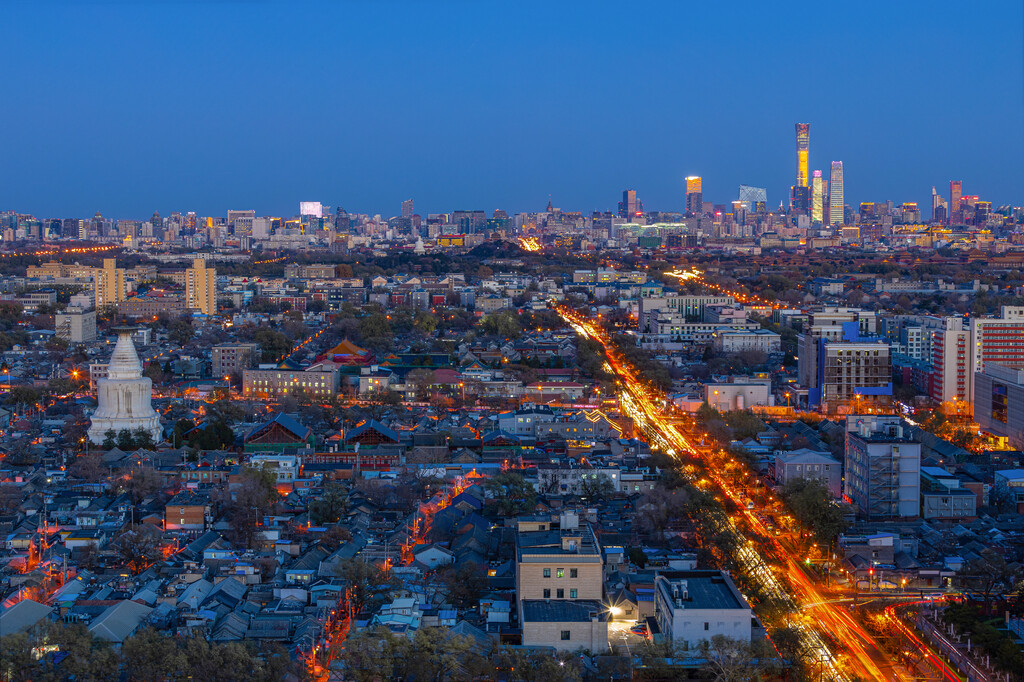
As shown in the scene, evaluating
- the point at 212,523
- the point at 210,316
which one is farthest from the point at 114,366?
the point at 210,316

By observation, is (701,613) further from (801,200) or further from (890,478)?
(801,200)

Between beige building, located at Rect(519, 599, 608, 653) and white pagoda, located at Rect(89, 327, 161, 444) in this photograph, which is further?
white pagoda, located at Rect(89, 327, 161, 444)

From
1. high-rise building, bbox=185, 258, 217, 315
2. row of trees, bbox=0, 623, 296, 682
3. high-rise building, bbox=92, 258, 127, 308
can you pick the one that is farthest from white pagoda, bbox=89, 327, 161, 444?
high-rise building, bbox=92, 258, 127, 308

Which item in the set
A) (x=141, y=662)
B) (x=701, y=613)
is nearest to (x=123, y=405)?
(x=141, y=662)

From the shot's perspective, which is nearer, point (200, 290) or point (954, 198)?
point (200, 290)

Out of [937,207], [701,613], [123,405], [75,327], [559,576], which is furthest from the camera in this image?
[937,207]

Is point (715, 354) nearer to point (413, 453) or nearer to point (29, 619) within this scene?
point (413, 453)

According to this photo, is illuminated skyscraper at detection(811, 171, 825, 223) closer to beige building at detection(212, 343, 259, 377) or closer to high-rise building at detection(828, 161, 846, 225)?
high-rise building at detection(828, 161, 846, 225)
